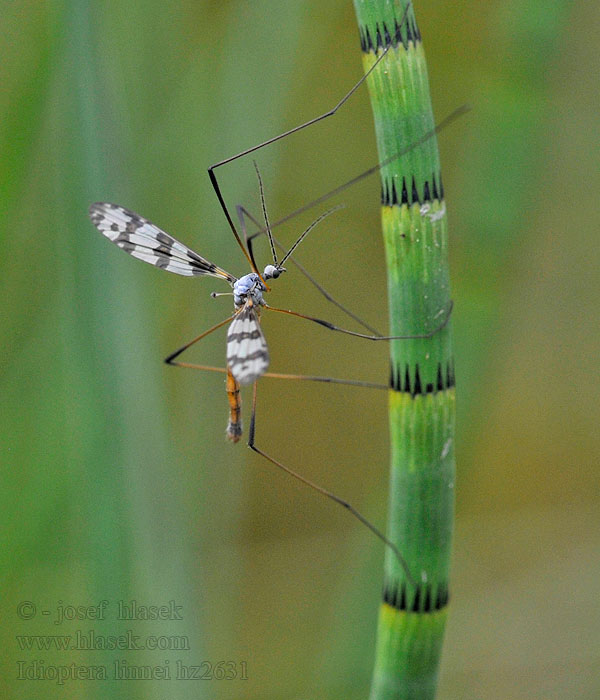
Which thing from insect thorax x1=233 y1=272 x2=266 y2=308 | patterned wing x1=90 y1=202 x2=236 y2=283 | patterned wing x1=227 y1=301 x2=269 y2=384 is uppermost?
patterned wing x1=90 y1=202 x2=236 y2=283

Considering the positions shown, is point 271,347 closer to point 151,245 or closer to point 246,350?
point 151,245

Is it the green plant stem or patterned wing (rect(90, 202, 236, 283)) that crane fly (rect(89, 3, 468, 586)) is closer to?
patterned wing (rect(90, 202, 236, 283))

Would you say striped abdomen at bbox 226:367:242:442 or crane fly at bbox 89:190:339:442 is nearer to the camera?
crane fly at bbox 89:190:339:442

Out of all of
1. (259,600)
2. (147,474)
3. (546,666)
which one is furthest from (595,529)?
(147,474)

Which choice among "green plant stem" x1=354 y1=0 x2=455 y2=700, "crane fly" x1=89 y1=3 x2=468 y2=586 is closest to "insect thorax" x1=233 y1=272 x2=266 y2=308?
"crane fly" x1=89 y1=3 x2=468 y2=586

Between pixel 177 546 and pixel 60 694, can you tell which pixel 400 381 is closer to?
pixel 177 546

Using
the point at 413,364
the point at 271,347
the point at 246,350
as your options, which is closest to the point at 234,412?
the point at 246,350

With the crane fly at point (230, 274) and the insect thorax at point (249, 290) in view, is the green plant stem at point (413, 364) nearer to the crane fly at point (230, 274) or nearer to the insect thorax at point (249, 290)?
the crane fly at point (230, 274)
